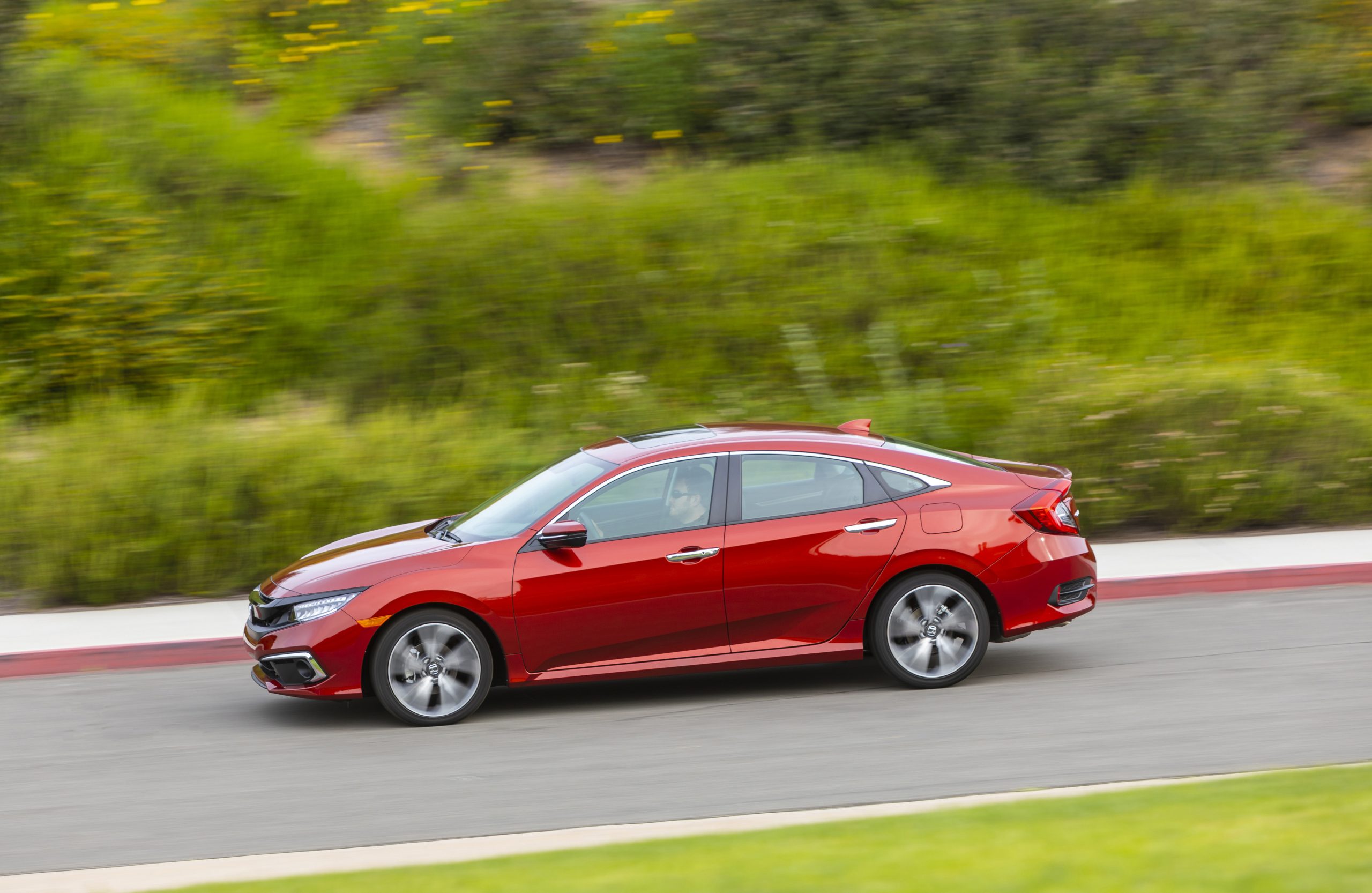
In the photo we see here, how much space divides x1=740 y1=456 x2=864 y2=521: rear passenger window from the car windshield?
2.59 feet

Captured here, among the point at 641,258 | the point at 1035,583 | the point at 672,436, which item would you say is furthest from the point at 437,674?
the point at 641,258

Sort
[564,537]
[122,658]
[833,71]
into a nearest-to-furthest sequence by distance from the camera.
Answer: [564,537] → [122,658] → [833,71]

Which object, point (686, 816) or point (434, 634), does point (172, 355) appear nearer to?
point (434, 634)

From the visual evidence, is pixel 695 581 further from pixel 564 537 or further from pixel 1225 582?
pixel 1225 582

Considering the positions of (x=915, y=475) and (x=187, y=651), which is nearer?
(x=915, y=475)

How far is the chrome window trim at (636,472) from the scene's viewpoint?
25.0 feet

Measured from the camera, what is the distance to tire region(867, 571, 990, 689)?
769 centimetres

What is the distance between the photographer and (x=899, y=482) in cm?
787

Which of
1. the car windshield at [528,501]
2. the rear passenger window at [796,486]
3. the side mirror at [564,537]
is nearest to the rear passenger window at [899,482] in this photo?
the rear passenger window at [796,486]

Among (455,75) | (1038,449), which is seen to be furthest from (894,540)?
(455,75)

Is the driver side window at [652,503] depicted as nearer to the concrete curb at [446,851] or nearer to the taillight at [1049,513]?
the taillight at [1049,513]

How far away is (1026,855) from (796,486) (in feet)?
10.9

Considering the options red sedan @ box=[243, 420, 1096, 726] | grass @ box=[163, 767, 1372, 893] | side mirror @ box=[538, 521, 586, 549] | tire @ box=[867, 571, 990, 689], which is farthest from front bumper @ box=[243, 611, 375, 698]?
tire @ box=[867, 571, 990, 689]

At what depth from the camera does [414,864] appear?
5316mm
